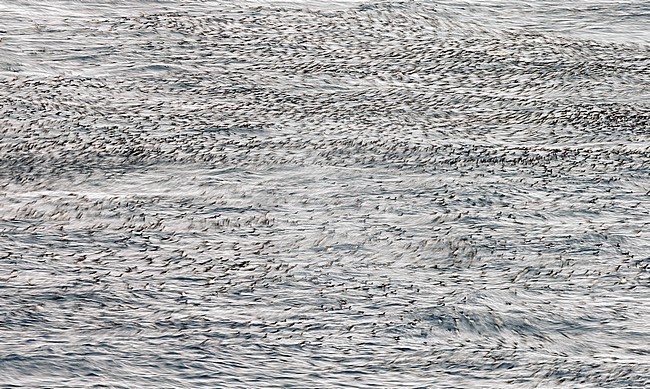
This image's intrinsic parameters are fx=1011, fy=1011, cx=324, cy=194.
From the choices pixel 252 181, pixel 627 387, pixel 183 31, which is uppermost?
pixel 183 31

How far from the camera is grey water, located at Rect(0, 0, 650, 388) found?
4.93 ft

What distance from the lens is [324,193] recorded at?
1.89 meters

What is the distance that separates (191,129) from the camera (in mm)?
2092

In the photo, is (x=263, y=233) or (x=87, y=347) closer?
(x=87, y=347)

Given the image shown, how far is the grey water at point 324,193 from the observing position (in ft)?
4.93

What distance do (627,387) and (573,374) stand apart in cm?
8

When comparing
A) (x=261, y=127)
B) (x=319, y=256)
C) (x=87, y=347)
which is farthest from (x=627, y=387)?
(x=261, y=127)

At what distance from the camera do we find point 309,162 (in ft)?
6.51

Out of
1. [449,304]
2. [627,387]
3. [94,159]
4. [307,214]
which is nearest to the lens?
[627,387]

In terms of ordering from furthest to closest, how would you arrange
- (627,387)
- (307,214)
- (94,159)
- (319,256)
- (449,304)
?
(94,159) < (307,214) < (319,256) < (449,304) < (627,387)

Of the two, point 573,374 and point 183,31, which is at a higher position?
point 183,31

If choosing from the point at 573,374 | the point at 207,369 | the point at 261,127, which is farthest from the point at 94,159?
the point at 573,374

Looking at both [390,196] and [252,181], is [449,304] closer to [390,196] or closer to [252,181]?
[390,196]

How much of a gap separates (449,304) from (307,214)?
351 millimetres
